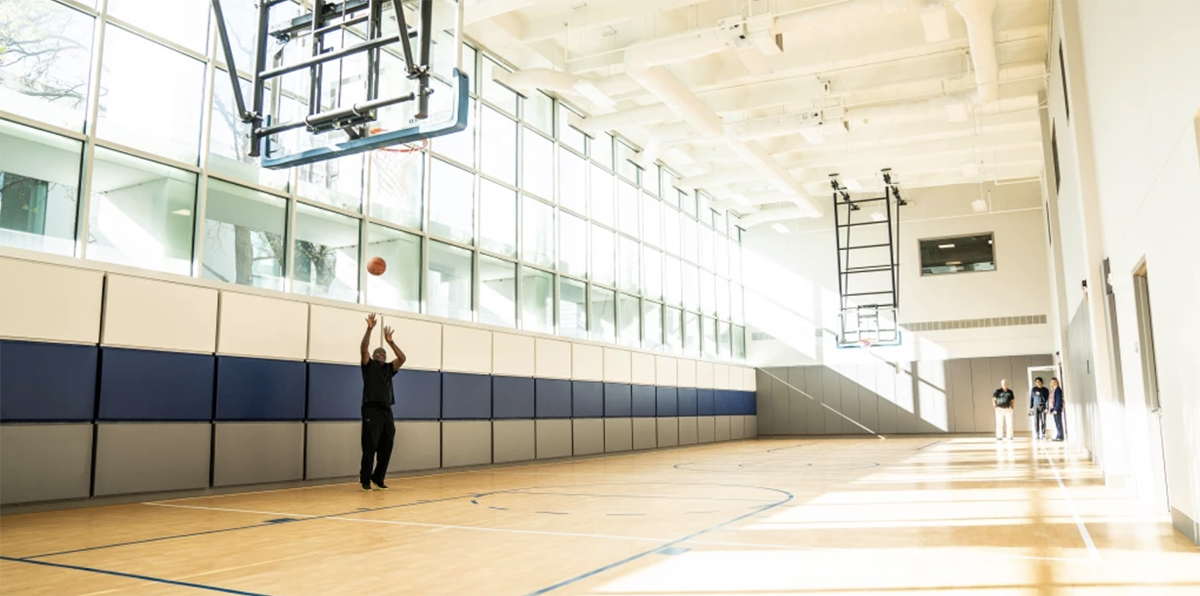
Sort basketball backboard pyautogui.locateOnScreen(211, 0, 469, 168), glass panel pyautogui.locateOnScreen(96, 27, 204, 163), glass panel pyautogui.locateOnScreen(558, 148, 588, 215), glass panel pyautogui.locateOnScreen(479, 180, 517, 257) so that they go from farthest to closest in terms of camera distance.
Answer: glass panel pyautogui.locateOnScreen(558, 148, 588, 215) < glass panel pyautogui.locateOnScreen(479, 180, 517, 257) < glass panel pyautogui.locateOnScreen(96, 27, 204, 163) < basketball backboard pyautogui.locateOnScreen(211, 0, 469, 168)

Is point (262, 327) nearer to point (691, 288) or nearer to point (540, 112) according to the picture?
point (540, 112)

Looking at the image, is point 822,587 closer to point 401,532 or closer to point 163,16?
point 401,532

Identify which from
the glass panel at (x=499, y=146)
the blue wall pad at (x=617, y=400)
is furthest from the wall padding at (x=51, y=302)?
the blue wall pad at (x=617, y=400)

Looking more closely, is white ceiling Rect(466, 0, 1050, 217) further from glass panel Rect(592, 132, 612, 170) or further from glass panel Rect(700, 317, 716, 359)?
glass panel Rect(700, 317, 716, 359)

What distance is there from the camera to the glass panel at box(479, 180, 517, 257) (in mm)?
14023

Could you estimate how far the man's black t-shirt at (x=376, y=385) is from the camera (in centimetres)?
911

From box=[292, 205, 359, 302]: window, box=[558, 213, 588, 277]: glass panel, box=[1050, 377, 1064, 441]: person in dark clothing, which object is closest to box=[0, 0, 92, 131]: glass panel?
box=[292, 205, 359, 302]: window

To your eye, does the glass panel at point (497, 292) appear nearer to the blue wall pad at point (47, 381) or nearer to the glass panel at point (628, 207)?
the glass panel at point (628, 207)

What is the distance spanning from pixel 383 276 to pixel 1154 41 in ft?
30.8

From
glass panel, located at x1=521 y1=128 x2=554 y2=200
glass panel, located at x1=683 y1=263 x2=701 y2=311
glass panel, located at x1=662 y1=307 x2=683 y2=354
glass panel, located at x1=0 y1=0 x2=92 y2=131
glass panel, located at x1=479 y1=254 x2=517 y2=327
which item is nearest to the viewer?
glass panel, located at x1=0 y1=0 x2=92 y2=131

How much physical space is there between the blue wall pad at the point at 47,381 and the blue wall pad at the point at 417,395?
3963 mm

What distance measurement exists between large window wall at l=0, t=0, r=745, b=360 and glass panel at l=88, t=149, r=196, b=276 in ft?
0.05

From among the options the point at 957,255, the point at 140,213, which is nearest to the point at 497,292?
the point at 140,213

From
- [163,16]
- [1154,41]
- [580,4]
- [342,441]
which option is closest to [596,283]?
[580,4]
